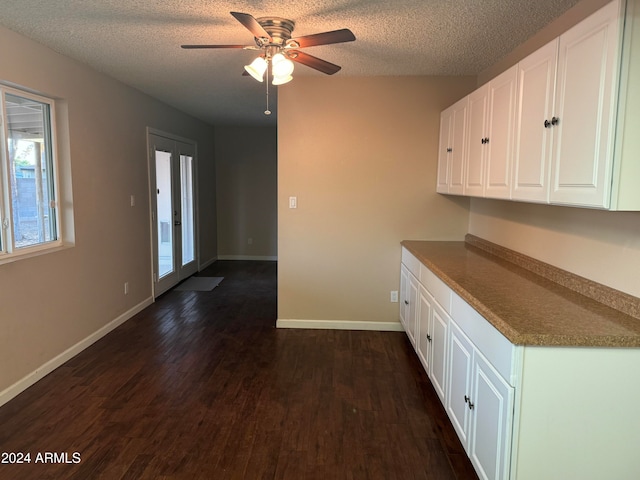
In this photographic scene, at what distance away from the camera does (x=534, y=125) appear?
212 centimetres

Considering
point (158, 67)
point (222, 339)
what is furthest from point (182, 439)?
point (158, 67)

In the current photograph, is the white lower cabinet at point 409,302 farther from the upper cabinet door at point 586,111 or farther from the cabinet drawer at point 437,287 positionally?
the upper cabinet door at point 586,111

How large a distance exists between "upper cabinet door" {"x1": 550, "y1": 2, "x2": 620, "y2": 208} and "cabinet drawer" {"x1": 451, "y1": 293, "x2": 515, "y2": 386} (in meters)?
0.64

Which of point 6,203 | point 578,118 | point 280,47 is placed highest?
point 280,47

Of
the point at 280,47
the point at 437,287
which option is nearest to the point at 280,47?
the point at 280,47

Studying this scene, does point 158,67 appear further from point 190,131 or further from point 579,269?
point 579,269

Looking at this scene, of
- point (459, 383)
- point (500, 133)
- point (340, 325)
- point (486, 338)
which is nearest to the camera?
point (486, 338)

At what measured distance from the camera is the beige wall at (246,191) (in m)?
7.56

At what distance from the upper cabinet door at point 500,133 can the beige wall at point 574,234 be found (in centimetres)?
32

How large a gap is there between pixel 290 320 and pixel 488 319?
261 centimetres

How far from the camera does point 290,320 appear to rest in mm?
4156

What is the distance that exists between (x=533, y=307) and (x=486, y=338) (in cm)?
26

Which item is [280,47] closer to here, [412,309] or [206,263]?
[412,309]

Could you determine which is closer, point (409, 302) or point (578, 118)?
point (578, 118)
